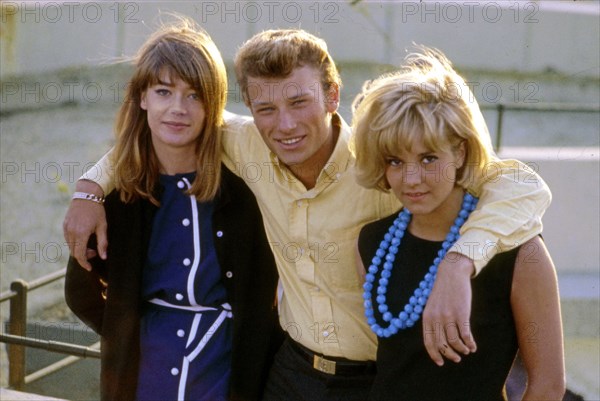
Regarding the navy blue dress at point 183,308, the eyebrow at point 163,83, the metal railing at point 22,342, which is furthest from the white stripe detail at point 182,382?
the metal railing at point 22,342

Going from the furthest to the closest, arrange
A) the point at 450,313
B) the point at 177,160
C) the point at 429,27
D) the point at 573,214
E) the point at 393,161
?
the point at 429,27
the point at 573,214
the point at 177,160
the point at 393,161
the point at 450,313

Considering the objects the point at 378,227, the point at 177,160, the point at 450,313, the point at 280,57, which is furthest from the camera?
the point at 177,160

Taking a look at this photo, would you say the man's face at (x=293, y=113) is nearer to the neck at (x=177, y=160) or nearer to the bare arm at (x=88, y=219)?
the neck at (x=177, y=160)

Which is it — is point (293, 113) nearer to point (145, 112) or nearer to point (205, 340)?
point (145, 112)

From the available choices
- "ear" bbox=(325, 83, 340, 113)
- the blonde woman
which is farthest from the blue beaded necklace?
"ear" bbox=(325, 83, 340, 113)

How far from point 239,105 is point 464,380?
19.0 feet

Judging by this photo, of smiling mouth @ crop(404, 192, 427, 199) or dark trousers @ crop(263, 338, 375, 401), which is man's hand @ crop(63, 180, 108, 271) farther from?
smiling mouth @ crop(404, 192, 427, 199)

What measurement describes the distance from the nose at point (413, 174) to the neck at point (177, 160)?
1.02 m

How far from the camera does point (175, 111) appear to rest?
314 cm

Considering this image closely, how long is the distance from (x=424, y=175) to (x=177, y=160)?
1.12 metres

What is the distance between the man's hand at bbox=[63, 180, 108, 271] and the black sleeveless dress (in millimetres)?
1093

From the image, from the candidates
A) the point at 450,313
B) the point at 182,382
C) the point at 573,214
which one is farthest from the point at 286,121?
the point at 573,214

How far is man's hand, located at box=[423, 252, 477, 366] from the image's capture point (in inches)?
94.0

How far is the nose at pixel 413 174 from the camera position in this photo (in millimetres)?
2547
